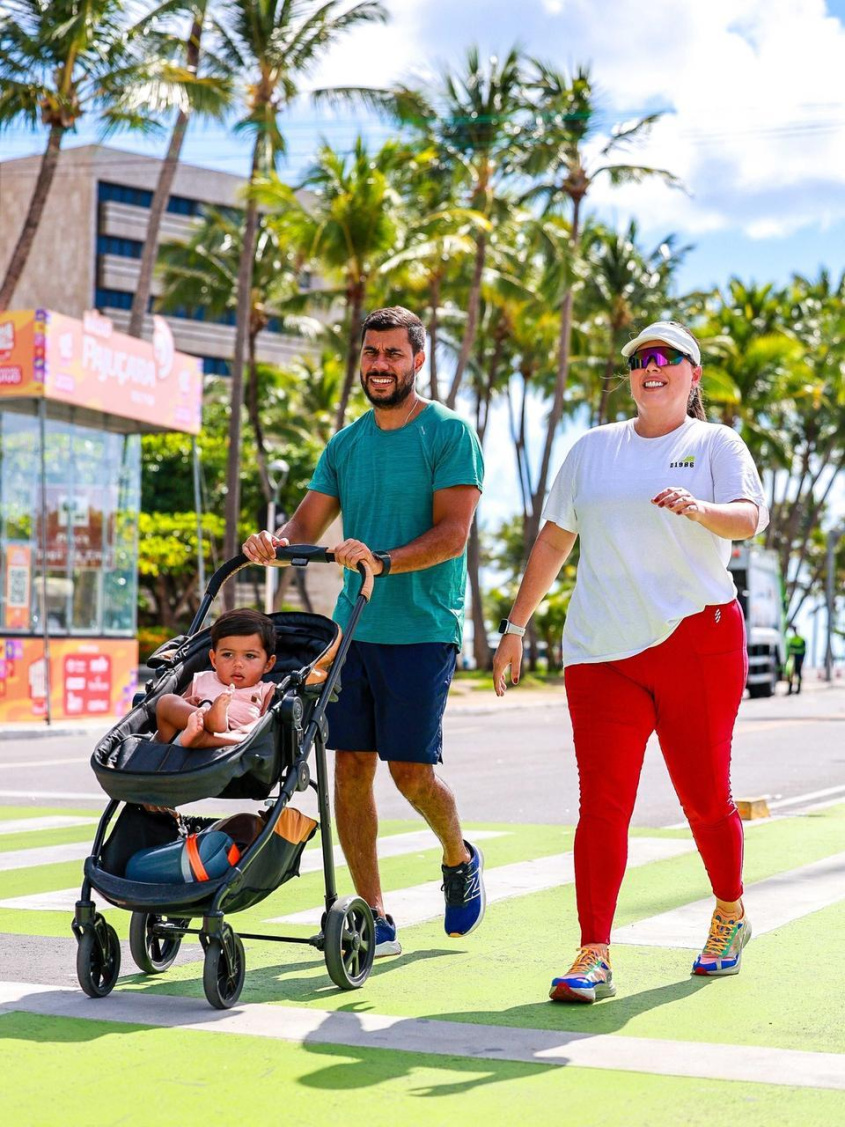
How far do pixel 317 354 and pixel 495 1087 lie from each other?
2649 inches

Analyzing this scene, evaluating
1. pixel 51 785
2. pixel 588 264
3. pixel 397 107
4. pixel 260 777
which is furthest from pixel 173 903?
pixel 588 264

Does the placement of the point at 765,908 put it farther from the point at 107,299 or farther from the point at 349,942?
the point at 107,299

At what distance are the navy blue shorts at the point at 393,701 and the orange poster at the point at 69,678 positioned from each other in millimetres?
16958

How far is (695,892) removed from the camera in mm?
7059

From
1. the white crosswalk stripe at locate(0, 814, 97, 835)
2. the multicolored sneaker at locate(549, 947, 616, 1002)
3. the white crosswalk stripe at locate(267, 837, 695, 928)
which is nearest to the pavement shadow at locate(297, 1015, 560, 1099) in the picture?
the multicolored sneaker at locate(549, 947, 616, 1002)

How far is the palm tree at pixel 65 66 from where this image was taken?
26000mm

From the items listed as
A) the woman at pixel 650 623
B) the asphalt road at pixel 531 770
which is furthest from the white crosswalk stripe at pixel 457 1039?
the asphalt road at pixel 531 770

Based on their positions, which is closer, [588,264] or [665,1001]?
[665,1001]

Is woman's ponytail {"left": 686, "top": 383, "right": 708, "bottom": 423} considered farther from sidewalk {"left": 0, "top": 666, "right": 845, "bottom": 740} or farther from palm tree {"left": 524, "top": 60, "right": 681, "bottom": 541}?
palm tree {"left": 524, "top": 60, "right": 681, "bottom": 541}

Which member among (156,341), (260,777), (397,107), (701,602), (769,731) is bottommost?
(769,731)

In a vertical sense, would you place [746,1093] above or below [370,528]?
below

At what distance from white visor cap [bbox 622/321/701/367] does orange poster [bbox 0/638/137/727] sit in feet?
58.2

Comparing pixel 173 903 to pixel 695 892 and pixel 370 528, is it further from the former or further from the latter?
pixel 695 892

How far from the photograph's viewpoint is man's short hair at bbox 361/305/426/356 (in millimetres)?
5484
